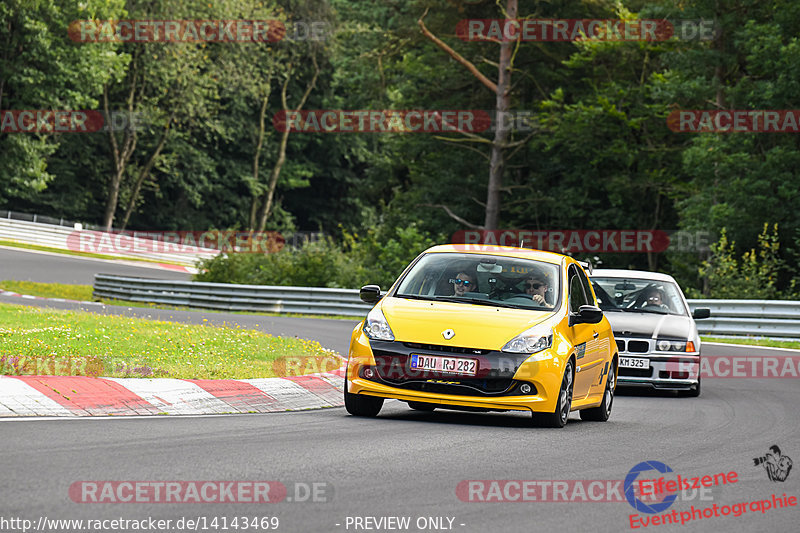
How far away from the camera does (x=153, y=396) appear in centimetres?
1102

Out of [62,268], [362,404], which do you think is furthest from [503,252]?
[62,268]

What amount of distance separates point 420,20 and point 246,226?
37234mm

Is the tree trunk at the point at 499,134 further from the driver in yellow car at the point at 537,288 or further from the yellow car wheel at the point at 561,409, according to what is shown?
the yellow car wheel at the point at 561,409

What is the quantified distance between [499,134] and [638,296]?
2716cm

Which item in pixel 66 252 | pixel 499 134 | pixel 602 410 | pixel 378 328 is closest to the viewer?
pixel 378 328

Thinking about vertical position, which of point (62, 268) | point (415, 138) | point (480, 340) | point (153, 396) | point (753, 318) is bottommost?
point (62, 268)

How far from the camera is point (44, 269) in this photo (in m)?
45.4

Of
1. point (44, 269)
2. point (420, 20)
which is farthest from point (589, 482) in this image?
point (44, 269)

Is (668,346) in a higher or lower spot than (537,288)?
lower

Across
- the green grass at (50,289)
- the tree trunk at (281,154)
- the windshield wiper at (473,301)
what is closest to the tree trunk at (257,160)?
the tree trunk at (281,154)

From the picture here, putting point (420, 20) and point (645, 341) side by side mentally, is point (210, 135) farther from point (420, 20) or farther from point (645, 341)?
point (645, 341)

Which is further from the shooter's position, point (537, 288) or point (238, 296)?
point (238, 296)

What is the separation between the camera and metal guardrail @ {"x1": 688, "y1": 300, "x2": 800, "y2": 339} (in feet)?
81.0

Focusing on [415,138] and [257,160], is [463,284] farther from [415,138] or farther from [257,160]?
[257,160]
